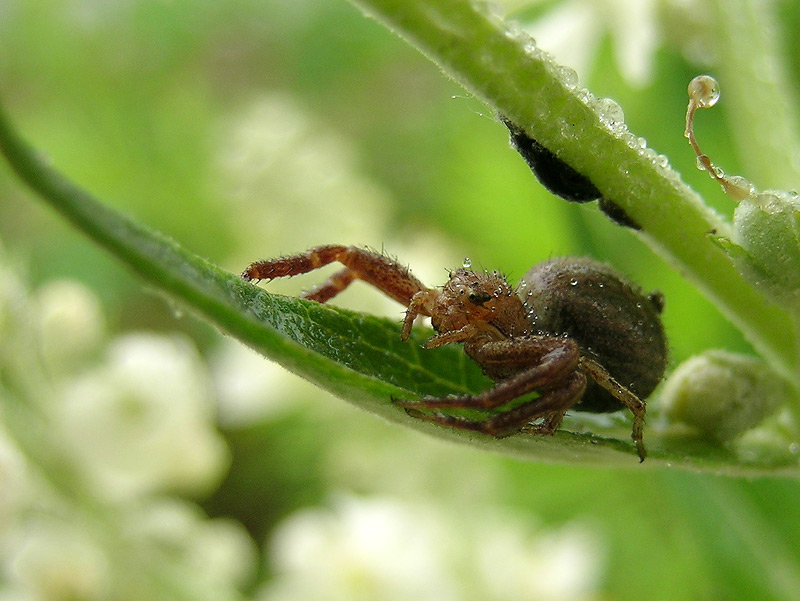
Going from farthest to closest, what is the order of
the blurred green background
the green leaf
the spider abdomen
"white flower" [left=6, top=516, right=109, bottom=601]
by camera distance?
the blurred green background
"white flower" [left=6, top=516, right=109, bottom=601]
the spider abdomen
the green leaf

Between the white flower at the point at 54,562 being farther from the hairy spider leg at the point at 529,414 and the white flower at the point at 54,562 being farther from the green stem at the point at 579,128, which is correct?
the green stem at the point at 579,128

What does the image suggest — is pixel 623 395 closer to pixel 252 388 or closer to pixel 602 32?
pixel 602 32

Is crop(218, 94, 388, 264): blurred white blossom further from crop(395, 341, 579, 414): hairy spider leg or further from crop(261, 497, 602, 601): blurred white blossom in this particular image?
crop(395, 341, 579, 414): hairy spider leg

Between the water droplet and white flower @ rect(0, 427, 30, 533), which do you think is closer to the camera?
the water droplet

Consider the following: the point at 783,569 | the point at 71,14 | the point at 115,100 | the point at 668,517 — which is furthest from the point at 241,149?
the point at 783,569

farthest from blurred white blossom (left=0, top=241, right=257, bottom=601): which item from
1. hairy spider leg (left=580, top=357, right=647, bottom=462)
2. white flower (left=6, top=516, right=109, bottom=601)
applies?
hairy spider leg (left=580, top=357, right=647, bottom=462)

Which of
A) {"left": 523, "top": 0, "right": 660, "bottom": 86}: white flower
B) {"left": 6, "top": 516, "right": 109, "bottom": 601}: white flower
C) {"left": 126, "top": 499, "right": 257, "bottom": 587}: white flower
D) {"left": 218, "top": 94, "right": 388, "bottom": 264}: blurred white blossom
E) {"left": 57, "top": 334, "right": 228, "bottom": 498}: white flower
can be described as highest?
{"left": 523, "top": 0, "right": 660, "bottom": 86}: white flower
